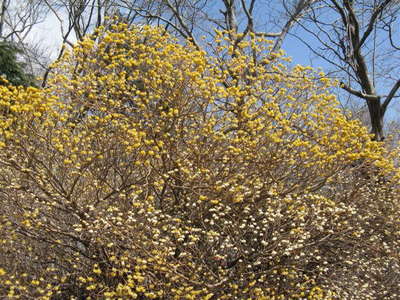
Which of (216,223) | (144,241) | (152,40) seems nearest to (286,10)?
(152,40)

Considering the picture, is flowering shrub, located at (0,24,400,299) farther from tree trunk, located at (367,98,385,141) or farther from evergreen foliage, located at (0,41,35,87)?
evergreen foliage, located at (0,41,35,87)

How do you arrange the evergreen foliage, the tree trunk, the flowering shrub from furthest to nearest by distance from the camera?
the evergreen foliage → the tree trunk → the flowering shrub

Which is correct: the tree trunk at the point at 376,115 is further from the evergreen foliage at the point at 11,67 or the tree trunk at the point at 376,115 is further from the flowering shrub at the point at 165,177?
the evergreen foliage at the point at 11,67

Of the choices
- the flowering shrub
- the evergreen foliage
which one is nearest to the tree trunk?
the flowering shrub

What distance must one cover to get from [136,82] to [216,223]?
173 cm

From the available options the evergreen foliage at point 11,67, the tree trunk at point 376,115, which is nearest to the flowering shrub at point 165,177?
the tree trunk at point 376,115

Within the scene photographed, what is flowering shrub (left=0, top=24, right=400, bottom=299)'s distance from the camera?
3.50m

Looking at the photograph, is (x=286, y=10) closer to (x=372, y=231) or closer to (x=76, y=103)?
(x=372, y=231)

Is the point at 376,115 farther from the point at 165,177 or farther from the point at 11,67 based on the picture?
the point at 11,67

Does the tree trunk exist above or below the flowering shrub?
above

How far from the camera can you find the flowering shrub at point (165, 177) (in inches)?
138

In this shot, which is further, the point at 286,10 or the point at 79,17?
the point at 79,17

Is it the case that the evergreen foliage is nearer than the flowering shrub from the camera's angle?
No

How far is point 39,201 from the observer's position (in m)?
3.76
